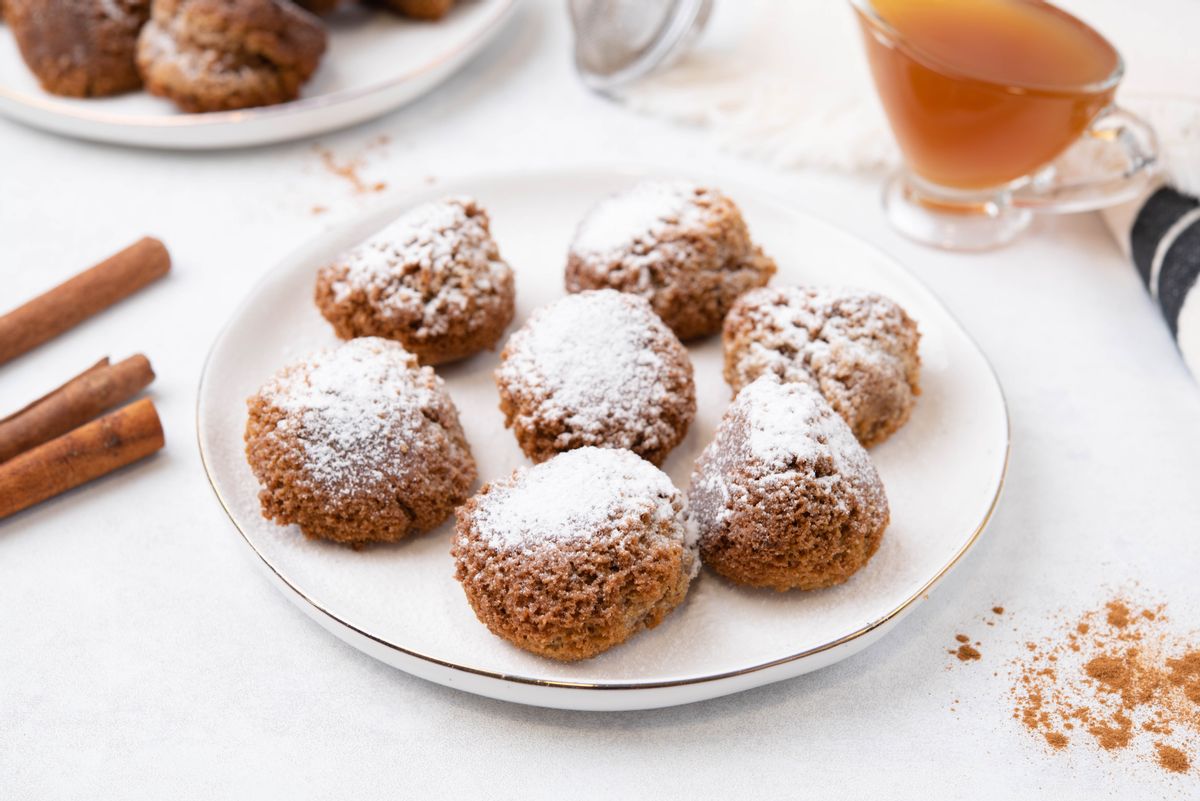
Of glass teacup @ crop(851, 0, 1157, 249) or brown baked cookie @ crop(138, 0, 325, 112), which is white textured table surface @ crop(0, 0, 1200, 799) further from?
brown baked cookie @ crop(138, 0, 325, 112)

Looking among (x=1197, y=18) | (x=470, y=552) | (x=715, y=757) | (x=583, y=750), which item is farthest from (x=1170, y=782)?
(x=1197, y=18)

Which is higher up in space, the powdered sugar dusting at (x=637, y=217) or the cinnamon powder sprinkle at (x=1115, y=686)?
the powdered sugar dusting at (x=637, y=217)

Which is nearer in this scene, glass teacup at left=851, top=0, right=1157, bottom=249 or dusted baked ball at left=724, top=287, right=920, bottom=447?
dusted baked ball at left=724, top=287, right=920, bottom=447

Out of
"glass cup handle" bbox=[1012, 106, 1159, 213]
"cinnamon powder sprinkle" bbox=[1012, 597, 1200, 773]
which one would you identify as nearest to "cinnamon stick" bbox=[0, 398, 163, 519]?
"cinnamon powder sprinkle" bbox=[1012, 597, 1200, 773]

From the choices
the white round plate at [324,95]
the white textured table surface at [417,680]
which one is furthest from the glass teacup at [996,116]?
the white round plate at [324,95]

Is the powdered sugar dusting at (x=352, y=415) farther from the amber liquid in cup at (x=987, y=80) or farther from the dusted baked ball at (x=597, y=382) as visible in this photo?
the amber liquid in cup at (x=987, y=80)

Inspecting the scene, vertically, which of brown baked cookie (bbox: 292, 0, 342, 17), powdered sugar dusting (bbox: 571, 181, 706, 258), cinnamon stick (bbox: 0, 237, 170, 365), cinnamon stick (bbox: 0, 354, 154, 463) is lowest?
powdered sugar dusting (bbox: 571, 181, 706, 258)

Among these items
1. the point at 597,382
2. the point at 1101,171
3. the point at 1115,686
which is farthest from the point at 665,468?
the point at 1101,171
